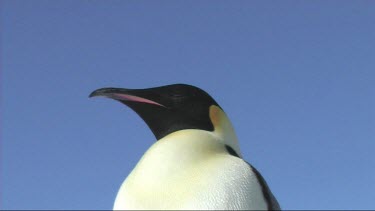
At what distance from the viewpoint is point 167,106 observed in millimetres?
2303

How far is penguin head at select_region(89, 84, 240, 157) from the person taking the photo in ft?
7.43

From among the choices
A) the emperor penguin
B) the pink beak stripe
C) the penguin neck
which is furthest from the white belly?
the pink beak stripe

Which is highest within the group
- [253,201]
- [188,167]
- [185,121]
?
[185,121]

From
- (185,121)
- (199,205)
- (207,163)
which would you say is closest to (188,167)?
(207,163)

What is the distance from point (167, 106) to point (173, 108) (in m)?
0.03

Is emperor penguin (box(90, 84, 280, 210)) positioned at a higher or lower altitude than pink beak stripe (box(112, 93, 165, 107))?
lower

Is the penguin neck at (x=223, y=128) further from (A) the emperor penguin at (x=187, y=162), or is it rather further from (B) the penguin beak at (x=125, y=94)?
(B) the penguin beak at (x=125, y=94)

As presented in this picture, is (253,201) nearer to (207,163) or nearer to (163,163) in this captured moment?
(207,163)

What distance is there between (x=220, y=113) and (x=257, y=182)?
496 millimetres

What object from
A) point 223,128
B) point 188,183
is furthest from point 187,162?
point 223,128

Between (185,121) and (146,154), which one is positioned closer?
(146,154)

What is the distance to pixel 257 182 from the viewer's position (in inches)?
76.5

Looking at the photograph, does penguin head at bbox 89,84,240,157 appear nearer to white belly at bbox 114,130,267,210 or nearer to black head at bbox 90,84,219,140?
black head at bbox 90,84,219,140

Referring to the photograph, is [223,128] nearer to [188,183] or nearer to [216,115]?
[216,115]
